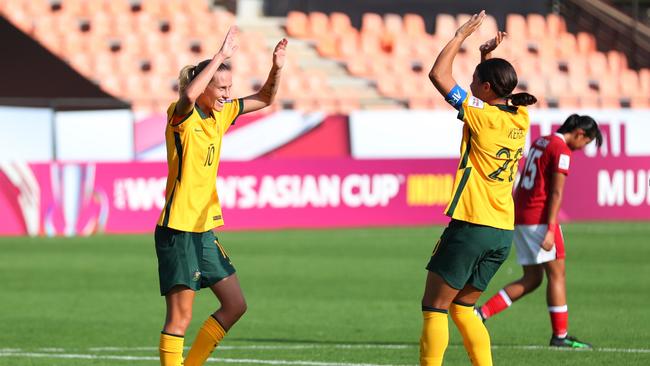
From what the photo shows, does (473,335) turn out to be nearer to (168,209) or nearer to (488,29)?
(168,209)

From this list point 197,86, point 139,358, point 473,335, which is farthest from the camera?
point 139,358

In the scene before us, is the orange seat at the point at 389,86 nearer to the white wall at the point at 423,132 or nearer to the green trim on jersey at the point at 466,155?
the white wall at the point at 423,132

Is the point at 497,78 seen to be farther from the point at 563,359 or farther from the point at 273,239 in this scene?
the point at 273,239

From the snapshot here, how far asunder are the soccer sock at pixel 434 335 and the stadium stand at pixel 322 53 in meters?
18.0

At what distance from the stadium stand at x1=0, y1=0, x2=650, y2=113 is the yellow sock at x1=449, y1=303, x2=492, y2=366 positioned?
17826 mm

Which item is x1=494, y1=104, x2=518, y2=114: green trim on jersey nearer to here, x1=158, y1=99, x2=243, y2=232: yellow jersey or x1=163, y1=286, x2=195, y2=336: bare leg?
x1=158, y1=99, x2=243, y2=232: yellow jersey

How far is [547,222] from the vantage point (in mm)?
9281

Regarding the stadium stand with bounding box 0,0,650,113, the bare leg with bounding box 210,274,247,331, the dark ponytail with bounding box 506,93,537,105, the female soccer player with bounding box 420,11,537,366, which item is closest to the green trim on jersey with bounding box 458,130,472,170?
the female soccer player with bounding box 420,11,537,366

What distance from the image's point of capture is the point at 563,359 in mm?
8555

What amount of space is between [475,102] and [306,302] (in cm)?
583

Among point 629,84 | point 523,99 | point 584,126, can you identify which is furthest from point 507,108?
point 629,84

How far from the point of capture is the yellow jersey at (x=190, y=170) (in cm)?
660

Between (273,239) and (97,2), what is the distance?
437 inches

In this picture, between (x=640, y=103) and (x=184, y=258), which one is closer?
(x=184, y=258)
